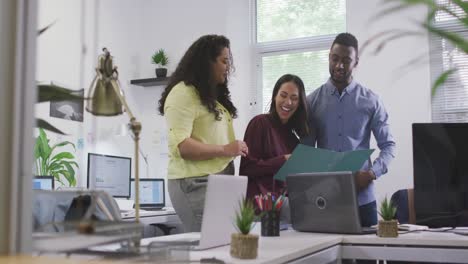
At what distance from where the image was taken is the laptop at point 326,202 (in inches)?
78.1

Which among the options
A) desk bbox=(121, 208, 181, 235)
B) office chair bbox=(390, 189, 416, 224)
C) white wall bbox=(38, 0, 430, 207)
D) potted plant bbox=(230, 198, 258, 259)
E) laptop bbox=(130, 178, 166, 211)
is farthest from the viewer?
laptop bbox=(130, 178, 166, 211)

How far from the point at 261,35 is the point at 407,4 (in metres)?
4.98

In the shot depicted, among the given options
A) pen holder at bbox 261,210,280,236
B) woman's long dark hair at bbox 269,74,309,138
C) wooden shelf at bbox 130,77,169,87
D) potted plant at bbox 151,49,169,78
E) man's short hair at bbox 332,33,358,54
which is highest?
potted plant at bbox 151,49,169,78

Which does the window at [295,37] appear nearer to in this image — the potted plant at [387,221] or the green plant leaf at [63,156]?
the green plant leaf at [63,156]

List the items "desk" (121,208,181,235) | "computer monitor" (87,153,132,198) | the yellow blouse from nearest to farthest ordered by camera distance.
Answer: the yellow blouse → "desk" (121,208,181,235) → "computer monitor" (87,153,132,198)

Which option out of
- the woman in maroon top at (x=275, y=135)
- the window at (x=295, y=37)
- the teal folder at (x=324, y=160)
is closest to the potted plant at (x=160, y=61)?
the window at (x=295, y=37)

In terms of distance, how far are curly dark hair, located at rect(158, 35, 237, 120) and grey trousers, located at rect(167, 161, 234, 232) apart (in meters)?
0.27

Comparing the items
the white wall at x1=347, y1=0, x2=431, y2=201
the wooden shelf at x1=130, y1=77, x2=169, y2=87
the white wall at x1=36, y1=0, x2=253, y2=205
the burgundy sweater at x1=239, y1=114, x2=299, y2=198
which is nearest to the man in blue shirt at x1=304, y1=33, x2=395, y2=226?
the burgundy sweater at x1=239, y1=114, x2=299, y2=198

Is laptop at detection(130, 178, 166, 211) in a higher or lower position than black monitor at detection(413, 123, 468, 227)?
lower

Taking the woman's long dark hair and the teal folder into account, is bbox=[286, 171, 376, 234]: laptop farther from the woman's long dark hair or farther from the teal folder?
the woman's long dark hair

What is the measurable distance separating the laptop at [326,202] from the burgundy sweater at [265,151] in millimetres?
173

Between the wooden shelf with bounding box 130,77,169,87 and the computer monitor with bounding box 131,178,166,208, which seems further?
the wooden shelf with bounding box 130,77,169,87

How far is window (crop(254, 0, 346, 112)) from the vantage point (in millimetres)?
5125

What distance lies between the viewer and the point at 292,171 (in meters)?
2.10
